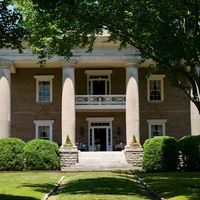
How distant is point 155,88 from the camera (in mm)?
37031

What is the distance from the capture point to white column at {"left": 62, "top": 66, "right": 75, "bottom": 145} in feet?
102

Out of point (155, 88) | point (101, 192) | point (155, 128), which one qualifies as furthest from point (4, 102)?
point (101, 192)

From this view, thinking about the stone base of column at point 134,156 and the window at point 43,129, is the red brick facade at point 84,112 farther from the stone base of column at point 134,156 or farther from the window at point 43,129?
the stone base of column at point 134,156

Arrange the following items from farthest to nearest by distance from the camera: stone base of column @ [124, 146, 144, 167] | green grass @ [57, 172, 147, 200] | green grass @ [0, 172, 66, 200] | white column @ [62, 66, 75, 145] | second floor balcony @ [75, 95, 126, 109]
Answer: second floor balcony @ [75, 95, 126, 109] → white column @ [62, 66, 75, 145] → stone base of column @ [124, 146, 144, 167] → green grass @ [0, 172, 66, 200] → green grass @ [57, 172, 147, 200]

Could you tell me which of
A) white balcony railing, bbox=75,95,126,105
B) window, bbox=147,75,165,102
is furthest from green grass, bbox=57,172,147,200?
window, bbox=147,75,165,102

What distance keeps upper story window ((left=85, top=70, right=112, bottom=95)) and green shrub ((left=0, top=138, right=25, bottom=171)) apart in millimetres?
12759

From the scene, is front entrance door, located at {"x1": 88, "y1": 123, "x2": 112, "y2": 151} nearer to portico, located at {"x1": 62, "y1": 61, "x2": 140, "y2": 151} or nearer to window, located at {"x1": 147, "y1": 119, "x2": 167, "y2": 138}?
portico, located at {"x1": 62, "y1": 61, "x2": 140, "y2": 151}

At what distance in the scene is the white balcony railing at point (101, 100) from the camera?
34.6 metres

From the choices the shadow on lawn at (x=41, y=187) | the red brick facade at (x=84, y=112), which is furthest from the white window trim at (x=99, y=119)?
the shadow on lawn at (x=41, y=187)

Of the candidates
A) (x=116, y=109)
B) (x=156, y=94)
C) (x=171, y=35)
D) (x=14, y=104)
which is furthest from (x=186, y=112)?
(x=171, y=35)

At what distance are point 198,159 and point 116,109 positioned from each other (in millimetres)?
11593

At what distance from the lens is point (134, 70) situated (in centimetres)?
3212

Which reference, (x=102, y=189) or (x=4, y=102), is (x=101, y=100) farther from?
(x=102, y=189)

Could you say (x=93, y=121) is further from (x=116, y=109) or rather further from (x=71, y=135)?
(x=71, y=135)
